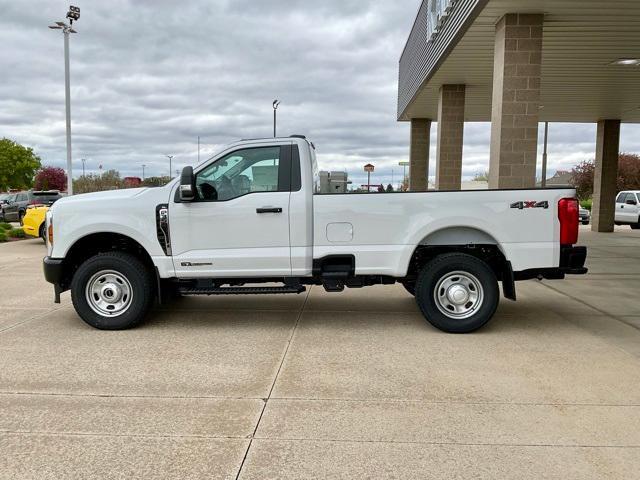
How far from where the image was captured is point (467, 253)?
6.41 meters

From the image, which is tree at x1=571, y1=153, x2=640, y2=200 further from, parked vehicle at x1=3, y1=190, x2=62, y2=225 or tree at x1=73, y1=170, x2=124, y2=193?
parked vehicle at x1=3, y1=190, x2=62, y2=225

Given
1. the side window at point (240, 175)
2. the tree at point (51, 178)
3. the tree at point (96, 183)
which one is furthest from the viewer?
the tree at point (51, 178)

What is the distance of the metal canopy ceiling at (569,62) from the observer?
31.2 feet

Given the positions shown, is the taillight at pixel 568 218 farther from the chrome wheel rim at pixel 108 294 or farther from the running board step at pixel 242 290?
the chrome wheel rim at pixel 108 294

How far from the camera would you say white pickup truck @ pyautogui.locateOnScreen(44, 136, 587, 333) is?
19.9 feet

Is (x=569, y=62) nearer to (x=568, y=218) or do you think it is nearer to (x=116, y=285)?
(x=568, y=218)

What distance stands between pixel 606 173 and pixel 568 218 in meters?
19.0

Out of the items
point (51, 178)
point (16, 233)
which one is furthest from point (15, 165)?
point (16, 233)

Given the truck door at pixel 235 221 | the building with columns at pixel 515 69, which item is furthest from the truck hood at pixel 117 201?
the building with columns at pixel 515 69

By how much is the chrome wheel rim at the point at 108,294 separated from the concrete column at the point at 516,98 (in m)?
6.95

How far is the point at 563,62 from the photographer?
13.3m

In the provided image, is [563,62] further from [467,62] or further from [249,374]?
[249,374]

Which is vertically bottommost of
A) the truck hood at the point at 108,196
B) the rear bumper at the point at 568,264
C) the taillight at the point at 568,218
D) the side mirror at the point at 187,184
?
the rear bumper at the point at 568,264

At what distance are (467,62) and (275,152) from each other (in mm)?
8650
